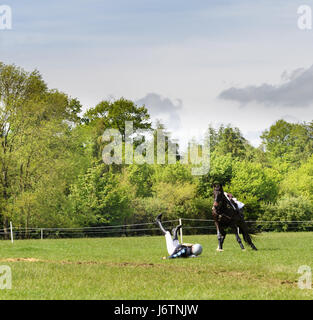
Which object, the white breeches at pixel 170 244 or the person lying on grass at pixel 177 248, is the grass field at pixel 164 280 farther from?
the white breeches at pixel 170 244

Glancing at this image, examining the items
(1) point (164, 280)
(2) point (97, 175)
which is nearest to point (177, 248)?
(1) point (164, 280)

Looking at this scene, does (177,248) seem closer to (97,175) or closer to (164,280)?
(164,280)

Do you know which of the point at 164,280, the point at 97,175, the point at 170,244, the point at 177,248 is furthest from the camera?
the point at 97,175

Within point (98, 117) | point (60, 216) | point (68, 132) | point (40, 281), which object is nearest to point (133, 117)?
point (98, 117)

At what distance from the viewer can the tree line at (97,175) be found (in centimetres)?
4462

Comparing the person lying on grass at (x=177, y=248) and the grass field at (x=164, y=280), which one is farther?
the person lying on grass at (x=177, y=248)

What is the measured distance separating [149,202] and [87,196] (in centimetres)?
781

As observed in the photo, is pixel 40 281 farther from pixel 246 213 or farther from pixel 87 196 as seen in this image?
pixel 246 213

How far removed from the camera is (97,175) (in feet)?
170

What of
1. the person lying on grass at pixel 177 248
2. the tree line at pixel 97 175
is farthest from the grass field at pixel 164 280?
the tree line at pixel 97 175

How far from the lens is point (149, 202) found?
56.5 m

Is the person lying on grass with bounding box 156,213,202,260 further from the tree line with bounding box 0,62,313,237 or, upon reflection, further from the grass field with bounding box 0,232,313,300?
the tree line with bounding box 0,62,313,237

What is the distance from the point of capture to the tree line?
146ft

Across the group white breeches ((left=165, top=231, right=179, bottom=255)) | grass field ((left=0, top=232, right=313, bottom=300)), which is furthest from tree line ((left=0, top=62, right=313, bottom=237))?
grass field ((left=0, top=232, right=313, bottom=300))
